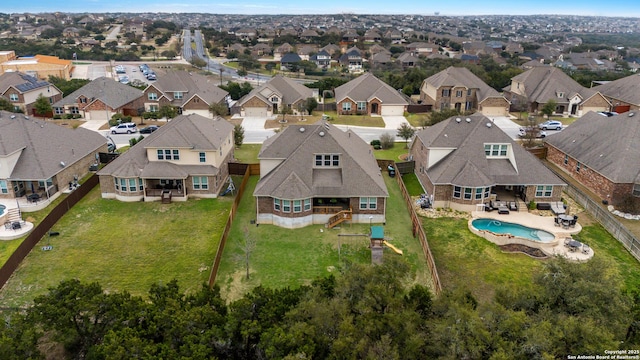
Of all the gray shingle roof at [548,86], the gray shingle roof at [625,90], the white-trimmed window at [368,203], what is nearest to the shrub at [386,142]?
the white-trimmed window at [368,203]

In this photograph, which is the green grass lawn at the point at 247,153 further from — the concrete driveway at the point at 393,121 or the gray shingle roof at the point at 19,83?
the gray shingle roof at the point at 19,83

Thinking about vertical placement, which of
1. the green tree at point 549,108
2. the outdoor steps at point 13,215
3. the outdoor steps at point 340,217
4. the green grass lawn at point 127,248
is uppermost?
the green tree at point 549,108

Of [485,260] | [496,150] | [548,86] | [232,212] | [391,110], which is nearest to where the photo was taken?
[485,260]

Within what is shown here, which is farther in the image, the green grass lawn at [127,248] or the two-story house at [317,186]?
the two-story house at [317,186]

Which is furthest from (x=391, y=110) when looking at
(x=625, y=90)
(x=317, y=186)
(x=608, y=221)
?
(x=608, y=221)

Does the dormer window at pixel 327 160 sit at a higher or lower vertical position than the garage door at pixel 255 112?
higher

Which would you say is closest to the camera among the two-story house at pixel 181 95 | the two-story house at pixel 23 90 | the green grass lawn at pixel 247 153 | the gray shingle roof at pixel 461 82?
the green grass lawn at pixel 247 153

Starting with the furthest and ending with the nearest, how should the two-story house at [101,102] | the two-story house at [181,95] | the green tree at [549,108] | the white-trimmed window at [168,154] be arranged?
the two-story house at [181,95], the green tree at [549,108], the two-story house at [101,102], the white-trimmed window at [168,154]

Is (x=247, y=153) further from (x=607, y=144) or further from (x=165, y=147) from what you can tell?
(x=607, y=144)
